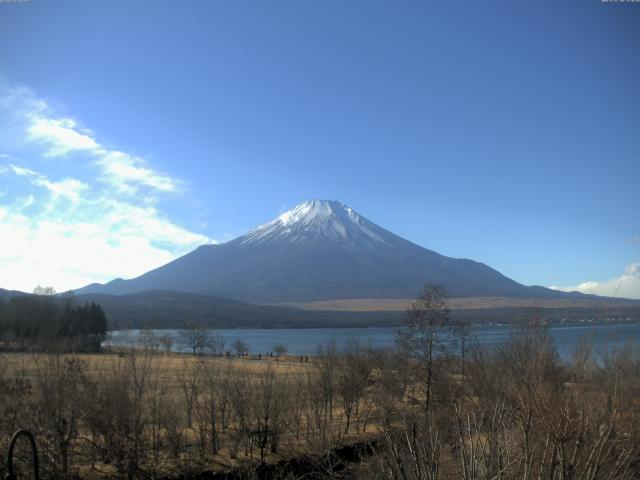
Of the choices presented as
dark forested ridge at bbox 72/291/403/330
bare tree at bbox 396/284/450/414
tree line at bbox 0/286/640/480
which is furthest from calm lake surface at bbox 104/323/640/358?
dark forested ridge at bbox 72/291/403/330

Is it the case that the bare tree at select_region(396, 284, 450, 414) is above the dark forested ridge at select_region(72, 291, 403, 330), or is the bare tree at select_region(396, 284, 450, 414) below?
above

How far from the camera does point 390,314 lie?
17838 cm

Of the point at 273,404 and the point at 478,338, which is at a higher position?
the point at 478,338

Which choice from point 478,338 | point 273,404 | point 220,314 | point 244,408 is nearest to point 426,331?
point 478,338

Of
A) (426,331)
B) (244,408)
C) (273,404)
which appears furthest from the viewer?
(426,331)

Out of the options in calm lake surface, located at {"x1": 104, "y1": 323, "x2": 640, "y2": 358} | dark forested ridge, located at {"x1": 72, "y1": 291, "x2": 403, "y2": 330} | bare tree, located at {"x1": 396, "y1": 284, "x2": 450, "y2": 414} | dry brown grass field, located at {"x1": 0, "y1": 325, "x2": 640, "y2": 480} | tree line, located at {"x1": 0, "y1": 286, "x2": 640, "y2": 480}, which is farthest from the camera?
dark forested ridge, located at {"x1": 72, "y1": 291, "x2": 403, "y2": 330}

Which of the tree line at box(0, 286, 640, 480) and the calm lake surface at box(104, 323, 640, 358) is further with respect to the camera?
the calm lake surface at box(104, 323, 640, 358)

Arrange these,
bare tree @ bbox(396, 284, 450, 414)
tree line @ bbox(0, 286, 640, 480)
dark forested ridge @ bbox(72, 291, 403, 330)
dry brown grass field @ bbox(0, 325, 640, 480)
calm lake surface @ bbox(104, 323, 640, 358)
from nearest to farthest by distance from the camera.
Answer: tree line @ bbox(0, 286, 640, 480) < dry brown grass field @ bbox(0, 325, 640, 480) < calm lake surface @ bbox(104, 323, 640, 358) < bare tree @ bbox(396, 284, 450, 414) < dark forested ridge @ bbox(72, 291, 403, 330)

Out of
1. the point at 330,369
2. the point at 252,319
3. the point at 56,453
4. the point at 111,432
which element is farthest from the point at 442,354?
the point at 252,319

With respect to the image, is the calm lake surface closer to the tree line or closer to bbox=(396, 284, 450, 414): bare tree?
the tree line

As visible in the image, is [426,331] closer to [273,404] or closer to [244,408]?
[273,404]

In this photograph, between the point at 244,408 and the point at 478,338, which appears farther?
the point at 478,338

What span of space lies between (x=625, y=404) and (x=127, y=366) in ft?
45.6

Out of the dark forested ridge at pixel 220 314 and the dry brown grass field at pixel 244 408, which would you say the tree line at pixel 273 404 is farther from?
the dark forested ridge at pixel 220 314
